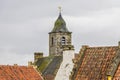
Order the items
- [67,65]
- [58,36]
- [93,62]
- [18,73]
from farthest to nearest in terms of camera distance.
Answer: [58,36] < [18,73] < [67,65] < [93,62]

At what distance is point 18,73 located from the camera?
61.6 metres

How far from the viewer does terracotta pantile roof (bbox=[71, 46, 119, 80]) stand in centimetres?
4813

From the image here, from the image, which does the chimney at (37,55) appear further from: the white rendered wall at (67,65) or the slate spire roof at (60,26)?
the white rendered wall at (67,65)

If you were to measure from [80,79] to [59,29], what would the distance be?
6222 cm

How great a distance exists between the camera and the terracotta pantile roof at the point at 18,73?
59.4 meters

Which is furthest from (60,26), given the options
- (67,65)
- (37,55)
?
(67,65)

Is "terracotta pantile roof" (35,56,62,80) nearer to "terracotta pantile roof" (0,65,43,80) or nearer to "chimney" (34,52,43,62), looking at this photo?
"chimney" (34,52,43,62)

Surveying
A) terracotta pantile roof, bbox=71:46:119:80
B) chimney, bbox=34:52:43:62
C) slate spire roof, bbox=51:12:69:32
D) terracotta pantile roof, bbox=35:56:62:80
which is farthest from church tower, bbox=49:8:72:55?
terracotta pantile roof, bbox=71:46:119:80

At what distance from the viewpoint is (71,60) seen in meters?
52.0

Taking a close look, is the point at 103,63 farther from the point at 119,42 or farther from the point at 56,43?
the point at 56,43

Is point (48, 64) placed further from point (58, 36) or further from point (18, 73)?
point (58, 36)

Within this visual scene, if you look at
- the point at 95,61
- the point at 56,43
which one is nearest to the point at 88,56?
the point at 95,61

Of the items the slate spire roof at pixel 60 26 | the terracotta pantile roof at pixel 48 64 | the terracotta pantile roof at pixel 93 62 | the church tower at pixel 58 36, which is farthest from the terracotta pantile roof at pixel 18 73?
the slate spire roof at pixel 60 26

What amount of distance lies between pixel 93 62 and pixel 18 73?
1445cm
